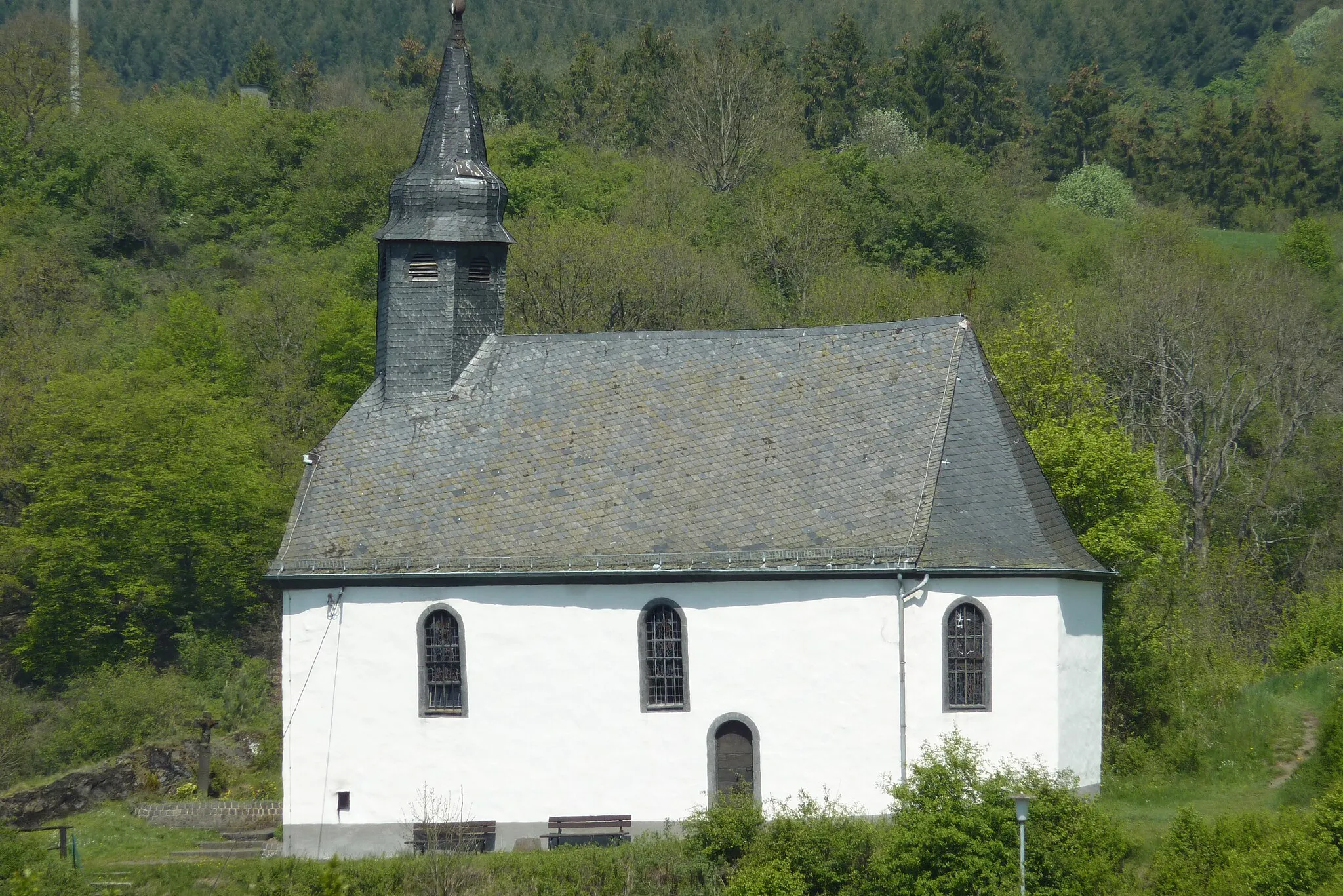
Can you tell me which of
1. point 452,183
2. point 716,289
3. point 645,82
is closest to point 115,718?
point 452,183

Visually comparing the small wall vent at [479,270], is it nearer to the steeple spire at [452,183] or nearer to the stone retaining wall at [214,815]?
the steeple spire at [452,183]

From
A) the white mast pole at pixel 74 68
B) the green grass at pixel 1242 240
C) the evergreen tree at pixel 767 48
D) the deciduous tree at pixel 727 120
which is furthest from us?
the evergreen tree at pixel 767 48

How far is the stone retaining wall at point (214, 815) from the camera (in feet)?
104

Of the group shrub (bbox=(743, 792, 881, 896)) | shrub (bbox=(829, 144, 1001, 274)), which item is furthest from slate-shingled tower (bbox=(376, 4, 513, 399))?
shrub (bbox=(829, 144, 1001, 274))

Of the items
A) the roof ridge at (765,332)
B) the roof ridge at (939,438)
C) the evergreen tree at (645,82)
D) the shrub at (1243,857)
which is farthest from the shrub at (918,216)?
the shrub at (1243,857)

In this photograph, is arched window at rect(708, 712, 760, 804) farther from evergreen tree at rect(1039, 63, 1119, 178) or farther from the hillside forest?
evergreen tree at rect(1039, 63, 1119, 178)

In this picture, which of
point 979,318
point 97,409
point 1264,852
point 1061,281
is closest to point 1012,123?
point 1061,281

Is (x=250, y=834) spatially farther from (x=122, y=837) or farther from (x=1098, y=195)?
(x=1098, y=195)

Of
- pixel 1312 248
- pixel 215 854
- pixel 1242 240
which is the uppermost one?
pixel 1242 240

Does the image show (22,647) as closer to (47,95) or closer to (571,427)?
(571,427)

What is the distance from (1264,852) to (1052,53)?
3555 inches

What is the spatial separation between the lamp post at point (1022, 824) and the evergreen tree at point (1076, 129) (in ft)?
228

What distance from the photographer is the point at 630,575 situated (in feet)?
94.9

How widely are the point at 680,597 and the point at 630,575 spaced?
868 mm
